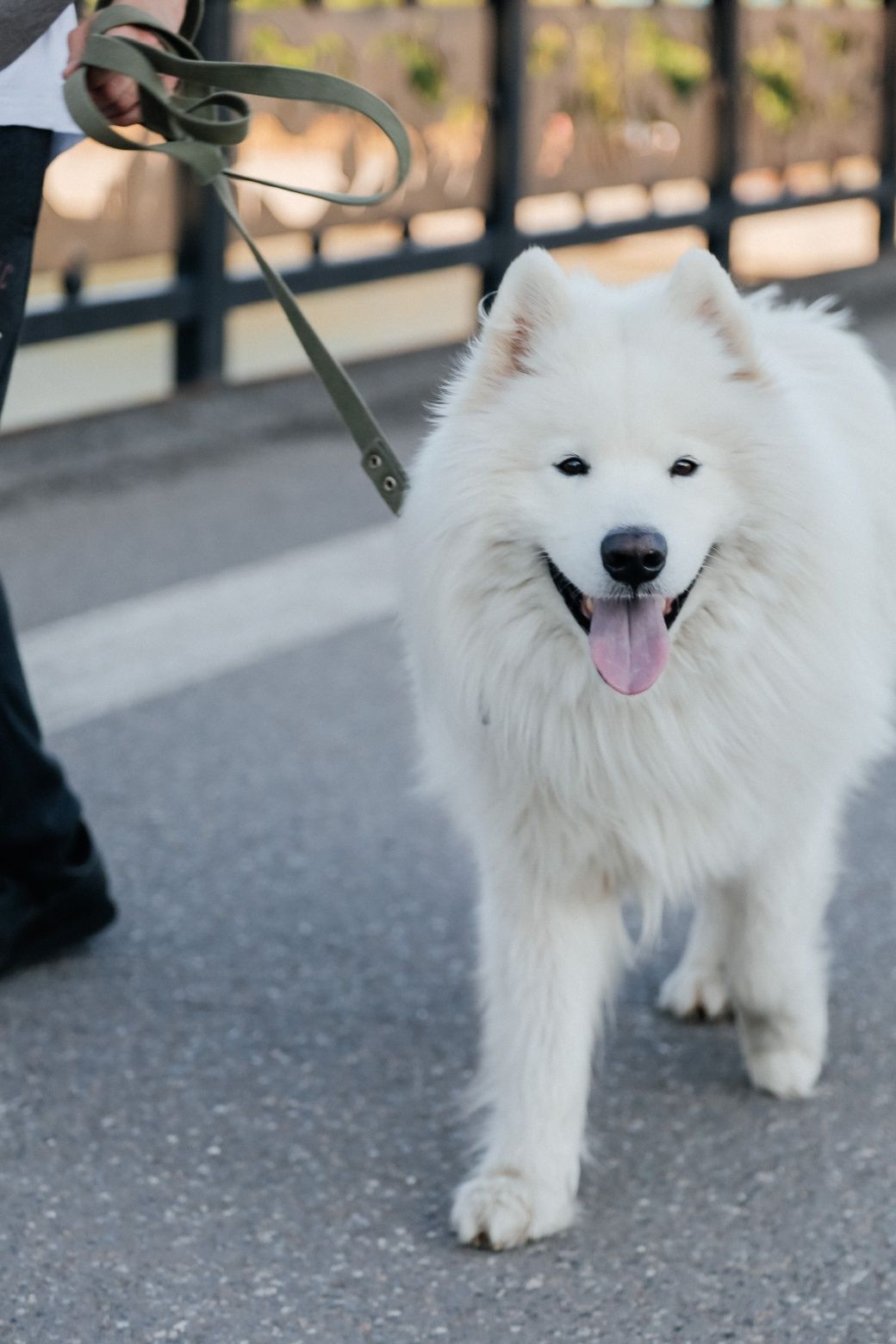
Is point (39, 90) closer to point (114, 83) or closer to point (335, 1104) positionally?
point (114, 83)

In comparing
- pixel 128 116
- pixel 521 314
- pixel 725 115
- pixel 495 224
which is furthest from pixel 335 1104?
pixel 725 115

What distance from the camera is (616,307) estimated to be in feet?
8.14

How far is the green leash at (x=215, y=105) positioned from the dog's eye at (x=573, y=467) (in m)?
0.52

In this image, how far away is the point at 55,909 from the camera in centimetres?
333

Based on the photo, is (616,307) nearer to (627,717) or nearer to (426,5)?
(627,717)

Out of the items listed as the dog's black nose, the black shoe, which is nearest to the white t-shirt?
the dog's black nose

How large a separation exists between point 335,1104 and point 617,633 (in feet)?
3.38

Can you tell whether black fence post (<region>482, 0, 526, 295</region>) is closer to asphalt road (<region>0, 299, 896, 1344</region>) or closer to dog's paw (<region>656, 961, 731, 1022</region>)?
asphalt road (<region>0, 299, 896, 1344</region>)

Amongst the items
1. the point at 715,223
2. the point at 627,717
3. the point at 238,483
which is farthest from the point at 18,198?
the point at 715,223

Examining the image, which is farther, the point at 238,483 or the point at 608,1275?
the point at 238,483

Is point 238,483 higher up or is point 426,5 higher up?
point 426,5

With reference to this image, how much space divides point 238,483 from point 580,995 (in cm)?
440

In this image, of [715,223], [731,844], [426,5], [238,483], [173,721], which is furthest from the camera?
[715,223]

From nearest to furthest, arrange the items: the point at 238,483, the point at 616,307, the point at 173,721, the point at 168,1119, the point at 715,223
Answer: the point at 616,307
the point at 168,1119
the point at 173,721
the point at 238,483
the point at 715,223
